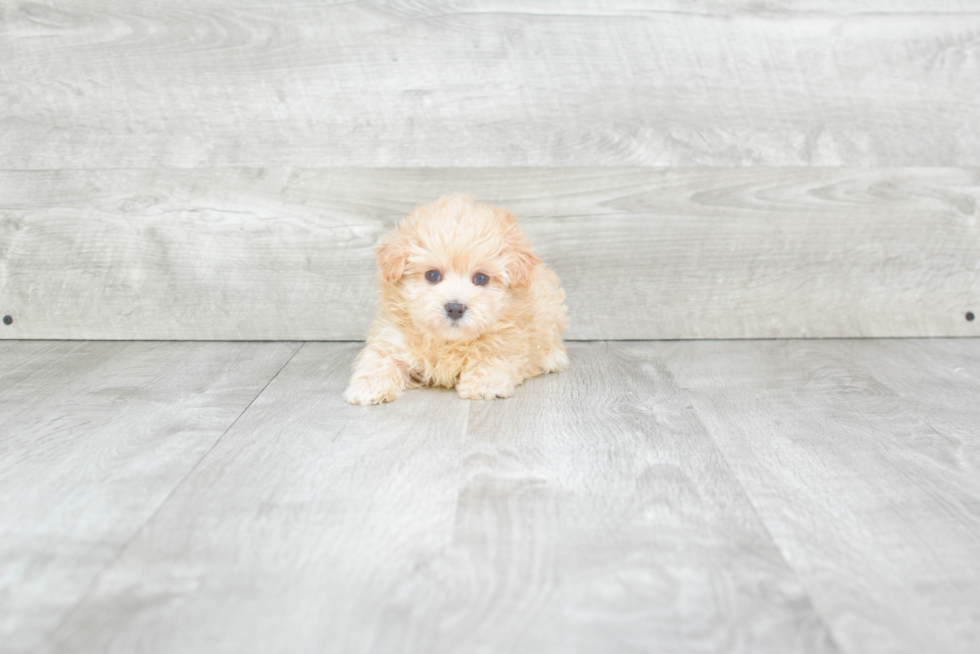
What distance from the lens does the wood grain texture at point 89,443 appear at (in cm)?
92

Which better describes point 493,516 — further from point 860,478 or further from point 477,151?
point 477,151

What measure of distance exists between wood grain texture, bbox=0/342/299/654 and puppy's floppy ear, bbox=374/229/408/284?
1.21 feet

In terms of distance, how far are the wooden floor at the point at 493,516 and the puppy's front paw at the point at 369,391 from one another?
0.03 meters

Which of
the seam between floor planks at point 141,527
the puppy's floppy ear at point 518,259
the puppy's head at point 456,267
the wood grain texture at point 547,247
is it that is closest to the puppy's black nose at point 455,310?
the puppy's head at point 456,267

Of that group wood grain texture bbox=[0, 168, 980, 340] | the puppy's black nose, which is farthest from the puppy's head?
wood grain texture bbox=[0, 168, 980, 340]

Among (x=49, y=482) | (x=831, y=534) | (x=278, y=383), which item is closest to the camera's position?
(x=831, y=534)

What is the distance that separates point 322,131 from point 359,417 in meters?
0.88

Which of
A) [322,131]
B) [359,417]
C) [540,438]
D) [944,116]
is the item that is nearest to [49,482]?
[359,417]

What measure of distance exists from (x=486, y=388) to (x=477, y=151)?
0.72 metres

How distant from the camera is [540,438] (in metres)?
1.35

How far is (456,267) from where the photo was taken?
1529 mm

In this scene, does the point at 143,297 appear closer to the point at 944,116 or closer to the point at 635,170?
the point at 635,170

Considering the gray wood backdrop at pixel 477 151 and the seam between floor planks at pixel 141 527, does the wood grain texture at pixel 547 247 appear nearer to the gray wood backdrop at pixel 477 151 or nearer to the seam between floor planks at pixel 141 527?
the gray wood backdrop at pixel 477 151

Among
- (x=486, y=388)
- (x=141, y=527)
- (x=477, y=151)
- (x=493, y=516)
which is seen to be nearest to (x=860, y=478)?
(x=493, y=516)
